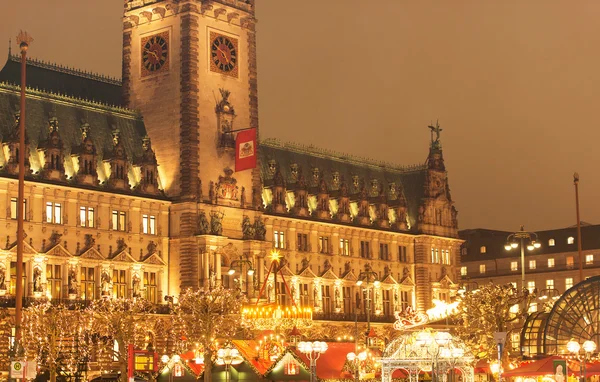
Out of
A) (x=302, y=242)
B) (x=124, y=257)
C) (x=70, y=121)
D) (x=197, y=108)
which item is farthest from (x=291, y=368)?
(x=302, y=242)

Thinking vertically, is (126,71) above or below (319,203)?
above

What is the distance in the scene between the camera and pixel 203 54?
446ft

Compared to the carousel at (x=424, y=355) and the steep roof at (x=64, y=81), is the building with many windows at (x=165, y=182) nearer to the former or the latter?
the steep roof at (x=64, y=81)

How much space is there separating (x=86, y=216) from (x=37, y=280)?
923cm

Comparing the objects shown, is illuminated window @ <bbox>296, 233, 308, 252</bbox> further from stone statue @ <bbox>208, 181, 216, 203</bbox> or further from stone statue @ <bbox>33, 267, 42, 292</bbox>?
stone statue @ <bbox>33, 267, 42, 292</bbox>

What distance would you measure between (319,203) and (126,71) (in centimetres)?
3076

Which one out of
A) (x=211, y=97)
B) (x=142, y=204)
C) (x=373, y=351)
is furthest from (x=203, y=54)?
(x=373, y=351)

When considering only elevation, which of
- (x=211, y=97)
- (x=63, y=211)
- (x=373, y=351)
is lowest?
(x=373, y=351)

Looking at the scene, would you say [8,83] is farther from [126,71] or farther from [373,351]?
[373,351]

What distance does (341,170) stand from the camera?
168 metres

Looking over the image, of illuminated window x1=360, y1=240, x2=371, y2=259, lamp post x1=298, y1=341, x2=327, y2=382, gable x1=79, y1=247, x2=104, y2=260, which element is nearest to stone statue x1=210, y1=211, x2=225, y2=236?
gable x1=79, y1=247, x2=104, y2=260

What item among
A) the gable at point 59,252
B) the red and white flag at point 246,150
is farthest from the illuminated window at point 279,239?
the gable at point 59,252

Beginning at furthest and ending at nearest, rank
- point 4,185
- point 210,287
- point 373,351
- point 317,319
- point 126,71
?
1. point 317,319
2. point 126,71
3. point 210,287
4. point 4,185
5. point 373,351

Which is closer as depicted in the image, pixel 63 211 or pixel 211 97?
pixel 63 211
